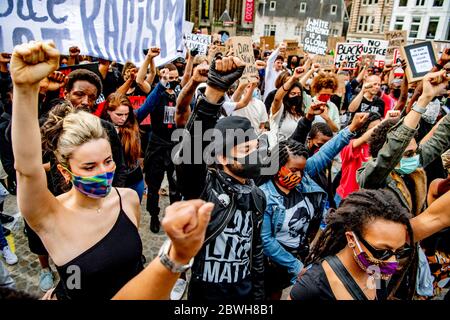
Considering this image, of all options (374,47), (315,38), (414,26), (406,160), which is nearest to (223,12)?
(414,26)

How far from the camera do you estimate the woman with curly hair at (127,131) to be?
11.2 feet

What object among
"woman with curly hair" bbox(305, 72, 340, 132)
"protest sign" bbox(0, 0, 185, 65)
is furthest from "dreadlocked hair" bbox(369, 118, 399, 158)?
"protest sign" bbox(0, 0, 185, 65)

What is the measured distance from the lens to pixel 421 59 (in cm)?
437

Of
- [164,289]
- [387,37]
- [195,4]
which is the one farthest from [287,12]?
[164,289]

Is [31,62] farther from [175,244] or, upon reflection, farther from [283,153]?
[283,153]

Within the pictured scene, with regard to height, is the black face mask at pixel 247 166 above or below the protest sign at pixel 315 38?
below

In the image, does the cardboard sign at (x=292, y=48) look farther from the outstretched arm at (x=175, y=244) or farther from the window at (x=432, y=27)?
the window at (x=432, y=27)

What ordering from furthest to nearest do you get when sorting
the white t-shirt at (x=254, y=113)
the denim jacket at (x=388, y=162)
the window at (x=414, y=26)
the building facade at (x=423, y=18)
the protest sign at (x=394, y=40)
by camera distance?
the window at (x=414, y=26), the building facade at (x=423, y=18), the protest sign at (x=394, y=40), the white t-shirt at (x=254, y=113), the denim jacket at (x=388, y=162)

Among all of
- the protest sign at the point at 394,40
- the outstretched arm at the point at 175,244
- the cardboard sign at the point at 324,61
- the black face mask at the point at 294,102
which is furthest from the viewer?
the protest sign at the point at 394,40

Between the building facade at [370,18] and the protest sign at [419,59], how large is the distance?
41918 mm

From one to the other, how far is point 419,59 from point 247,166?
3.69 metres

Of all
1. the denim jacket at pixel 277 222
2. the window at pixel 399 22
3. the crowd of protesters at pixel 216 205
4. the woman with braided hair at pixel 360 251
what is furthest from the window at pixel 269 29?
the woman with braided hair at pixel 360 251

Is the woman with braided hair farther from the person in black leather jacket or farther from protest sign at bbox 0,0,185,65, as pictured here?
protest sign at bbox 0,0,185,65

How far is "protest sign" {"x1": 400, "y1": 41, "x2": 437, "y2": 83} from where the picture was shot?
169 inches
